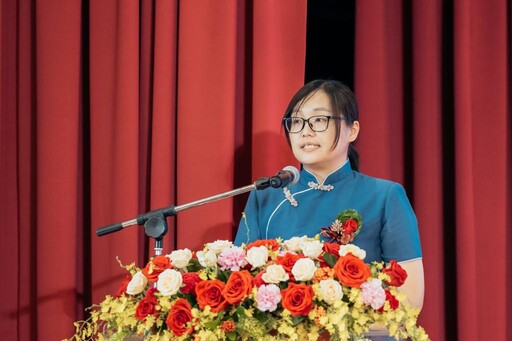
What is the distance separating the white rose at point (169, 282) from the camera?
114cm

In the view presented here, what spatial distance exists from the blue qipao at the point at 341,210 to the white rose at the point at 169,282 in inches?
19.4

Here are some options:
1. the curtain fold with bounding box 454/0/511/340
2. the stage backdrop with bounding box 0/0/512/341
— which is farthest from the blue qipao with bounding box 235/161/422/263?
the curtain fold with bounding box 454/0/511/340

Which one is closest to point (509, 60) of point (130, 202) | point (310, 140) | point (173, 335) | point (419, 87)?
point (419, 87)

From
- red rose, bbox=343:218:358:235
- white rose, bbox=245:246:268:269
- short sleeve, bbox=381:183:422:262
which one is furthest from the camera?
short sleeve, bbox=381:183:422:262

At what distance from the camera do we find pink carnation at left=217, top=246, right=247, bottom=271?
3.86 feet

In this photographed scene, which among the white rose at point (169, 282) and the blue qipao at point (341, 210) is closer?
the white rose at point (169, 282)

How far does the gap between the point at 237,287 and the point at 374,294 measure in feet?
0.73

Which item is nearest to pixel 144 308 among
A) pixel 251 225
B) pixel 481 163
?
pixel 251 225

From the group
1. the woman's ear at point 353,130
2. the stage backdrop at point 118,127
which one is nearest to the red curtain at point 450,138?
the stage backdrop at point 118,127

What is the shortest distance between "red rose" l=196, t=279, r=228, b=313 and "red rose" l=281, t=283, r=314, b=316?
0.10 meters

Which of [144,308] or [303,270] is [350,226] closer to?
[303,270]

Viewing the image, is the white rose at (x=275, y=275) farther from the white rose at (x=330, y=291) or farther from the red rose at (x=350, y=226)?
the red rose at (x=350, y=226)

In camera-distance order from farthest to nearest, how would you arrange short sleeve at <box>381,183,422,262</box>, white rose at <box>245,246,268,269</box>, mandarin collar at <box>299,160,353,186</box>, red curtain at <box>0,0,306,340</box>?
1. red curtain at <box>0,0,306,340</box>
2. mandarin collar at <box>299,160,353,186</box>
3. short sleeve at <box>381,183,422,262</box>
4. white rose at <box>245,246,268,269</box>

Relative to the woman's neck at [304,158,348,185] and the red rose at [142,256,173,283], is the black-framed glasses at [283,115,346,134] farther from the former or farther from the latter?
the red rose at [142,256,173,283]
